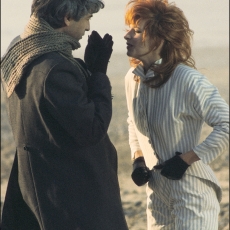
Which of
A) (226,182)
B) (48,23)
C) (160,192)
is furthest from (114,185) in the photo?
(226,182)

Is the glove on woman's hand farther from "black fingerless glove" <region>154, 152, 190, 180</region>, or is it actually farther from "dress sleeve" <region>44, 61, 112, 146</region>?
"black fingerless glove" <region>154, 152, 190, 180</region>

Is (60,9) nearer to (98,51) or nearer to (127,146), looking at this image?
(98,51)

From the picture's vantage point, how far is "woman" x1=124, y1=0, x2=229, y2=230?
11.7 ft

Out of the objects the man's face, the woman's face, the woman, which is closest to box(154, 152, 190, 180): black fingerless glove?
the woman

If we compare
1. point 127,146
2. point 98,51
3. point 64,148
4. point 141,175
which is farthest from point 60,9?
point 127,146

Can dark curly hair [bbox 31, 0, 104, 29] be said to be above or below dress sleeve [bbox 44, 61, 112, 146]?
above

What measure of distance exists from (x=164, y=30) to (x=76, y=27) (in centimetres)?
39

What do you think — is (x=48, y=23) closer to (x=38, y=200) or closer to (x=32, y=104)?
(x=32, y=104)

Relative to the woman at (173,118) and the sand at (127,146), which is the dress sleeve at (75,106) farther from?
the sand at (127,146)

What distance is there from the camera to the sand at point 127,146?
8.80 m

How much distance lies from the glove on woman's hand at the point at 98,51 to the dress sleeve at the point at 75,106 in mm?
121

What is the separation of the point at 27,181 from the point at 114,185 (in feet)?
1.28

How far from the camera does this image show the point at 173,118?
358 centimetres

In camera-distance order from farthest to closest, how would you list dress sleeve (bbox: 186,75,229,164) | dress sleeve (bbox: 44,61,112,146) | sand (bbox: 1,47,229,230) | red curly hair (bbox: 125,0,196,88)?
sand (bbox: 1,47,229,230)
red curly hair (bbox: 125,0,196,88)
dress sleeve (bbox: 186,75,229,164)
dress sleeve (bbox: 44,61,112,146)
